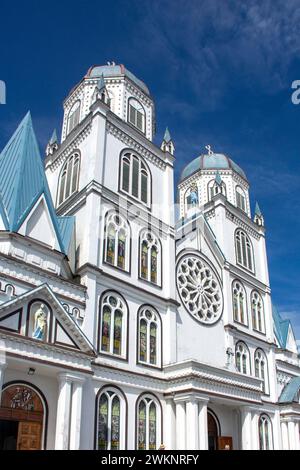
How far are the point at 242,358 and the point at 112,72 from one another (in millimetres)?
21205

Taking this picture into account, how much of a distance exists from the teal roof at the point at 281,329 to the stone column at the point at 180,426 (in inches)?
697

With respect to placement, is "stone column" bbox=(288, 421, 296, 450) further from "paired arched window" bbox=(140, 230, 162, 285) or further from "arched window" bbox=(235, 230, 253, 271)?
"paired arched window" bbox=(140, 230, 162, 285)

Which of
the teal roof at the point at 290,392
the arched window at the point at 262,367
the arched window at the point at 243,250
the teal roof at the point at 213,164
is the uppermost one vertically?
the teal roof at the point at 213,164

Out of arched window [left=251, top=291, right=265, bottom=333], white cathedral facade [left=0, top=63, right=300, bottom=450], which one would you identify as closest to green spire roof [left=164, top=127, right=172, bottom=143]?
white cathedral facade [left=0, top=63, right=300, bottom=450]

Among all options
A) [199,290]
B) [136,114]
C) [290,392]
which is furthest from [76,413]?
[290,392]

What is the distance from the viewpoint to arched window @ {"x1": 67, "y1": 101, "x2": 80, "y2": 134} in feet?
108

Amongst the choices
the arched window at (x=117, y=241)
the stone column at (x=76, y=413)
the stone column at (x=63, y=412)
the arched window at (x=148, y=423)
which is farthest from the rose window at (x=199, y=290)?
the stone column at (x=63, y=412)

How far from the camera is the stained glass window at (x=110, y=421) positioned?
2200 cm

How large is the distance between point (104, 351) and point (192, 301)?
872 centimetres

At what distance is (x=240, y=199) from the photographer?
41.3m

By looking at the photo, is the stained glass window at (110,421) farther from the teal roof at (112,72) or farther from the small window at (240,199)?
the small window at (240,199)

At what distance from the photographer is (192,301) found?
3075 cm

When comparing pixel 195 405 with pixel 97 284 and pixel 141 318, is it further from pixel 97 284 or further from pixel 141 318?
pixel 97 284
